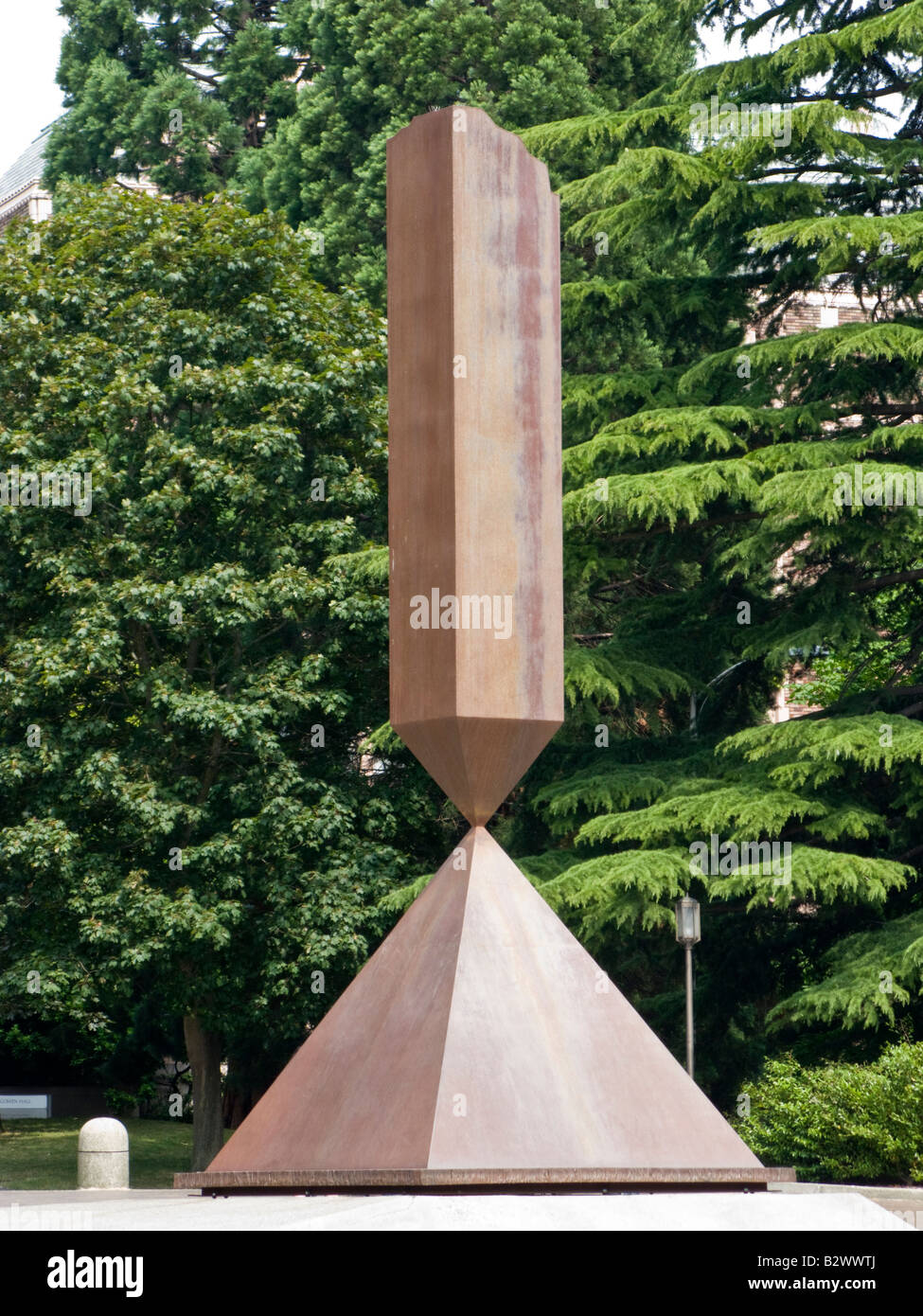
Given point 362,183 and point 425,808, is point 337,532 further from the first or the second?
point 362,183

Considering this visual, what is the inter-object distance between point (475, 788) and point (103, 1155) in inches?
295

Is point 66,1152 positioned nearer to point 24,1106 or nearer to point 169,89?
point 24,1106

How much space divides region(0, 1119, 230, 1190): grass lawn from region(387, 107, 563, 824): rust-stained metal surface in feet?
36.7

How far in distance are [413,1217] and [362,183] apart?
1742cm

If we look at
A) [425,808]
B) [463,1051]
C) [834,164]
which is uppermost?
[834,164]

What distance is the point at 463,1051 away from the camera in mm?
8469

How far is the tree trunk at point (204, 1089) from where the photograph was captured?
19000mm

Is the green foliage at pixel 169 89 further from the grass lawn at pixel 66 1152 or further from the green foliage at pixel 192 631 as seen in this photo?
the grass lawn at pixel 66 1152

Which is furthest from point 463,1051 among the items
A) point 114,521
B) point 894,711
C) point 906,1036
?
point 114,521

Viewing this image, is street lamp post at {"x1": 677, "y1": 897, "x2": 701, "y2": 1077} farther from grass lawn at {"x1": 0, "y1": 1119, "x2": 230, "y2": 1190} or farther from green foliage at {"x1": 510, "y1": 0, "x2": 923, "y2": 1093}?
grass lawn at {"x1": 0, "y1": 1119, "x2": 230, "y2": 1190}

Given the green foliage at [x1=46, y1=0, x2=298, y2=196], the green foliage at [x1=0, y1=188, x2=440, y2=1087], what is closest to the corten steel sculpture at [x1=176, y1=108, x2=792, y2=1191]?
the green foliage at [x1=0, y1=188, x2=440, y2=1087]

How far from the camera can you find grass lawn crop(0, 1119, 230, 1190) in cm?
1945

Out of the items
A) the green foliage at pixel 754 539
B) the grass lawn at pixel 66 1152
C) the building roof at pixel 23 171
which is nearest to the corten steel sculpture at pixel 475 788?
the green foliage at pixel 754 539
